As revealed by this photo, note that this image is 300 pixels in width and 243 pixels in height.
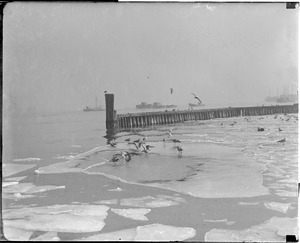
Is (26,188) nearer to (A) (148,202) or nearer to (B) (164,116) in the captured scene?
(A) (148,202)

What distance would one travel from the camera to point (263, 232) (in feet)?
9.43

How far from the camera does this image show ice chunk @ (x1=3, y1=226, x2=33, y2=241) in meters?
2.93

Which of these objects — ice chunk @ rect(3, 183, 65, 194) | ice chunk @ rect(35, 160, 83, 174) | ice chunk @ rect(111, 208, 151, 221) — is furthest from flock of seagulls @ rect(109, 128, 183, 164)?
ice chunk @ rect(3, 183, 65, 194)

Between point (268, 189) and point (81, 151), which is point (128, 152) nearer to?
point (81, 151)

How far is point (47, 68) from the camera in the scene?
3.23m

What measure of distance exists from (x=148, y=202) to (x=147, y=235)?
11.6 inches

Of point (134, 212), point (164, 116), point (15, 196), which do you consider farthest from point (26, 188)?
point (164, 116)

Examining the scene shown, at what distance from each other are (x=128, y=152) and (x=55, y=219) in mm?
813

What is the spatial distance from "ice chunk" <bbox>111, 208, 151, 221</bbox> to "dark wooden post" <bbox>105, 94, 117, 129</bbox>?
0.74m

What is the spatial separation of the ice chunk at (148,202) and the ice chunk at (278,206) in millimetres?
730

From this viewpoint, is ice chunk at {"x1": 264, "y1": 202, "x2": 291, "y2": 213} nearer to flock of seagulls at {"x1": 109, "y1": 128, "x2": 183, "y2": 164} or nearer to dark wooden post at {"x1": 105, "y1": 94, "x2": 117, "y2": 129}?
flock of seagulls at {"x1": 109, "y1": 128, "x2": 183, "y2": 164}

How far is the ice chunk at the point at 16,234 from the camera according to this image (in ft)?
9.62

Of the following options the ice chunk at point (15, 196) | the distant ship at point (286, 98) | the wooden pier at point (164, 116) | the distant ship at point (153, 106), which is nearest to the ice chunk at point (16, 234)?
the ice chunk at point (15, 196)

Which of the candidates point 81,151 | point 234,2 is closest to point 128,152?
point 81,151
